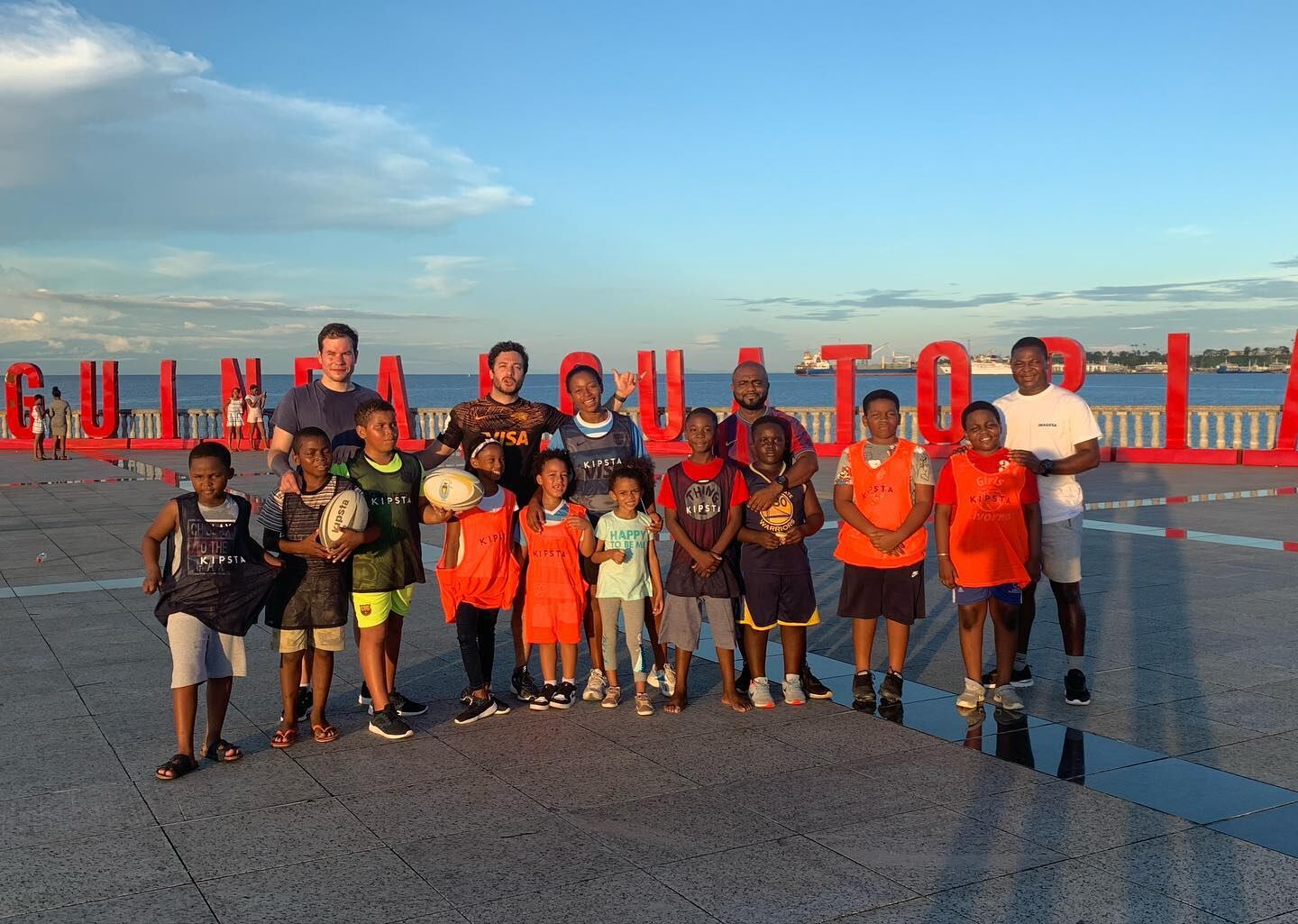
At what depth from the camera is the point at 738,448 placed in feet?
18.9

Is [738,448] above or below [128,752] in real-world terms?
above

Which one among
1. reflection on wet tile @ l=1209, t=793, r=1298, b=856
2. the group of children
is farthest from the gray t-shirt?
reflection on wet tile @ l=1209, t=793, r=1298, b=856

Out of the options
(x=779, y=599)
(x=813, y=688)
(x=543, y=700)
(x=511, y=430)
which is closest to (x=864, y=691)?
(x=813, y=688)

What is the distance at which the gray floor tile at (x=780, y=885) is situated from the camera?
3.24 meters

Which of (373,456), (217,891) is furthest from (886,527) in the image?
(217,891)

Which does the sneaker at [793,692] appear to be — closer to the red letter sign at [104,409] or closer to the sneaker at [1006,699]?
the sneaker at [1006,699]

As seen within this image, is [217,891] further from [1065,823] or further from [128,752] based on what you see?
[1065,823]

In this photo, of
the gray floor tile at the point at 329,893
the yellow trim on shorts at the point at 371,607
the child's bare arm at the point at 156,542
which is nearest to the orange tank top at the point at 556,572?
the yellow trim on shorts at the point at 371,607

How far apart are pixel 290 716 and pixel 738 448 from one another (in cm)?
242

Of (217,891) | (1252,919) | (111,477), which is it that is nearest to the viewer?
(1252,919)

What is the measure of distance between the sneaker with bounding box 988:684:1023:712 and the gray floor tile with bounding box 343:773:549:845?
229 cm

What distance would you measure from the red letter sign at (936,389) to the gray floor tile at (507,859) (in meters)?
17.6

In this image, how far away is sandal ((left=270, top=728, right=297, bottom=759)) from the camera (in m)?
4.91

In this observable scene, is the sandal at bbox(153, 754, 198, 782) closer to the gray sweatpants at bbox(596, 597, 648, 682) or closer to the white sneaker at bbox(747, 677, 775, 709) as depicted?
the gray sweatpants at bbox(596, 597, 648, 682)
